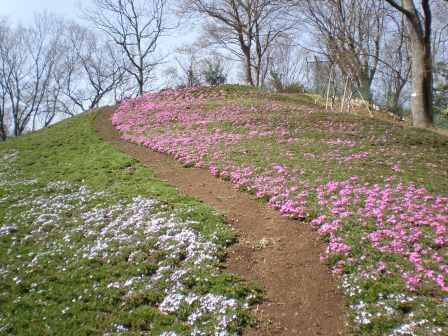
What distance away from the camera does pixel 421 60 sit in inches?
651

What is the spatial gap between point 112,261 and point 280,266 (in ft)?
11.8

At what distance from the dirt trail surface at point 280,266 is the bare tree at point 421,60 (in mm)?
12047

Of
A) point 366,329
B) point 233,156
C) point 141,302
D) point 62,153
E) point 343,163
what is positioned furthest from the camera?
point 62,153

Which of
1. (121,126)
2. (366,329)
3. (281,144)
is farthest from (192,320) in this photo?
(121,126)

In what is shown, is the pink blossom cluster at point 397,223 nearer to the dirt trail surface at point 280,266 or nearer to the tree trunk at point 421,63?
the dirt trail surface at point 280,266

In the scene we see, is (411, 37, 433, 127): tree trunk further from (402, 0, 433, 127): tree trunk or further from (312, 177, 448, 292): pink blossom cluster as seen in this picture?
(312, 177, 448, 292): pink blossom cluster

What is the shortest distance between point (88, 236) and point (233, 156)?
6843 millimetres

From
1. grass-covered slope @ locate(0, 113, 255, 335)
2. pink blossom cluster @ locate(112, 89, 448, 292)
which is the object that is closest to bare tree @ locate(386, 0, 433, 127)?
pink blossom cluster @ locate(112, 89, 448, 292)

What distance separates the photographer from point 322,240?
7.54m

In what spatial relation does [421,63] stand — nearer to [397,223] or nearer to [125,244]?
[397,223]

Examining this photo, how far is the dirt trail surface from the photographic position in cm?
545

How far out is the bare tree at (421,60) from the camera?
16344 millimetres

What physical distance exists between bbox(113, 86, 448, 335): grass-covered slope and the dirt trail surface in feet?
1.02

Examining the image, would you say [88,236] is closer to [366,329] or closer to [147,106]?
[366,329]
